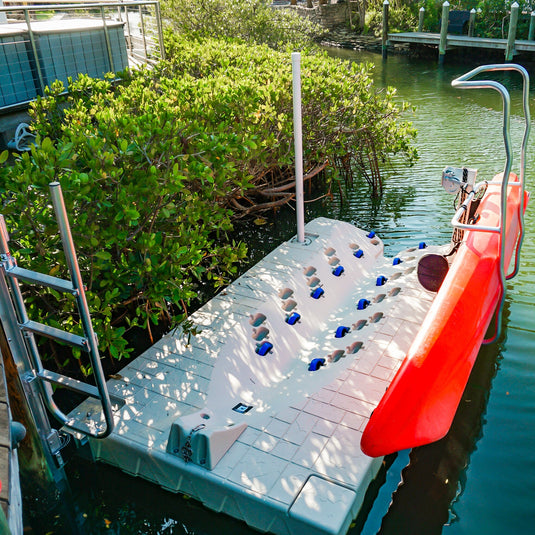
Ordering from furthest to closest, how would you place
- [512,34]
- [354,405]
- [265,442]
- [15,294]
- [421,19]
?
[421,19] → [512,34] → [354,405] → [265,442] → [15,294]

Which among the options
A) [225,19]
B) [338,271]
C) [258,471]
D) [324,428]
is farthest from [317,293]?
[225,19]

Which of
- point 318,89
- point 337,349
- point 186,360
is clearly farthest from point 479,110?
point 186,360

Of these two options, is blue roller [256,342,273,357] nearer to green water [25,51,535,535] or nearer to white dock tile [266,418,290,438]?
white dock tile [266,418,290,438]

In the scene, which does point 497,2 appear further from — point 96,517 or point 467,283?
point 96,517

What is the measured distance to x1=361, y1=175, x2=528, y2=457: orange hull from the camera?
3793mm

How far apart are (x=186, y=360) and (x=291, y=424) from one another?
4.16 ft

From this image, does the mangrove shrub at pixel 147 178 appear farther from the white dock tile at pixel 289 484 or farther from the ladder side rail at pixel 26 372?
the white dock tile at pixel 289 484

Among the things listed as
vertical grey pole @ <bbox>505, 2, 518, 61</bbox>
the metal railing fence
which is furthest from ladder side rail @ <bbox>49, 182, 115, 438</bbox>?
vertical grey pole @ <bbox>505, 2, 518, 61</bbox>

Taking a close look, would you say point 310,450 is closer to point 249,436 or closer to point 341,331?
point 249,436

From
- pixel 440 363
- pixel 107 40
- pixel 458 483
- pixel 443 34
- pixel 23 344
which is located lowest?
pixel 458 483

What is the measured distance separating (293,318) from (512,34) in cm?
1870

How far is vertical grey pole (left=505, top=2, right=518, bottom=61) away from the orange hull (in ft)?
59.9

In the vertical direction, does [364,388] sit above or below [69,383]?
below

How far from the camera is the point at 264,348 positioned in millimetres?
5242
